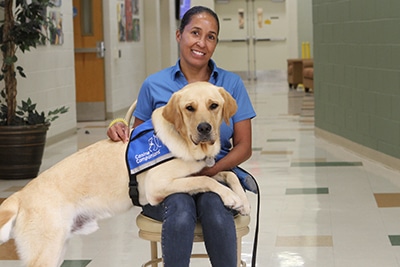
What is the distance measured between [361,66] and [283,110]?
5.23m

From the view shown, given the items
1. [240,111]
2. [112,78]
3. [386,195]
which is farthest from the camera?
[112,78]

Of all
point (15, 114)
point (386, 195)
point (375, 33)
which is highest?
point (375, 33)

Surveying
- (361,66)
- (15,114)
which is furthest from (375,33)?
(15,114)

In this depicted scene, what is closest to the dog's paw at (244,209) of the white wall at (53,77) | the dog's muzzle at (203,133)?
the dog's muzzle at (203,133)

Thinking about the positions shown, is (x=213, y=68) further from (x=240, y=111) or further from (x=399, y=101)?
(x=399, y=101)

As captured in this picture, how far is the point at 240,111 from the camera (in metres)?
3.14

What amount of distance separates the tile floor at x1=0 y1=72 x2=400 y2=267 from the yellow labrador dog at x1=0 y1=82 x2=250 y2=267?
1307mm

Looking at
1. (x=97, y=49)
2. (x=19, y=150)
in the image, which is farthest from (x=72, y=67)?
(x=19, y=150)

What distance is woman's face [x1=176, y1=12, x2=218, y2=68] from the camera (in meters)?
3.17

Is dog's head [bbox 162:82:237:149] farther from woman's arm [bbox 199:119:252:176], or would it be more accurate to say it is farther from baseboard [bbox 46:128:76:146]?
baseboard [bbox 46:128:76:146]

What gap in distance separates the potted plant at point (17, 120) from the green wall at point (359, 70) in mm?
2694

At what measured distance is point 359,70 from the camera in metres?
7.60

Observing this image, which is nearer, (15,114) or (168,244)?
(168,244)

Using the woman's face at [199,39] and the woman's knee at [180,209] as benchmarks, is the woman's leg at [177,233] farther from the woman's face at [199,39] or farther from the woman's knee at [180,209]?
the woman's face at [199,39]
